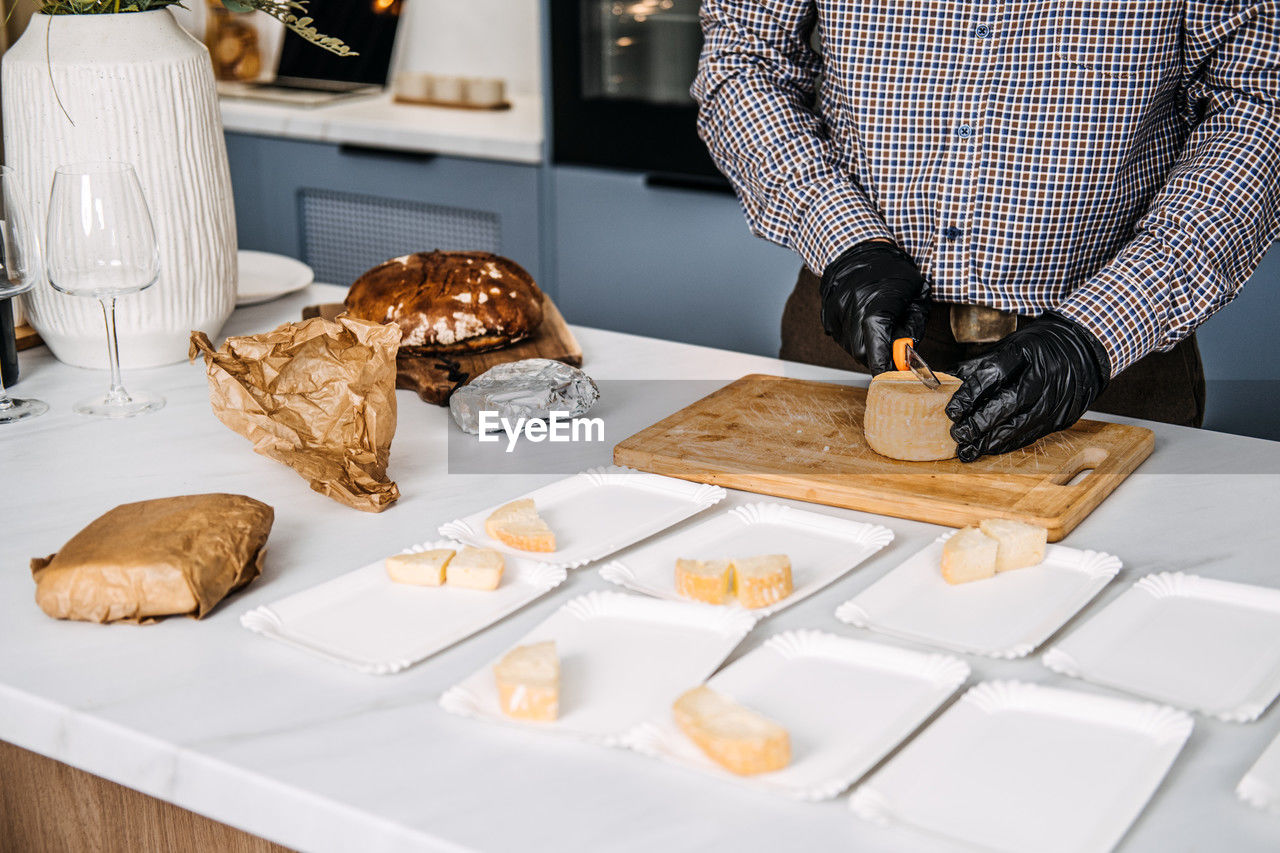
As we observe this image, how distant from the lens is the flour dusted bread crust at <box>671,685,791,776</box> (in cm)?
70

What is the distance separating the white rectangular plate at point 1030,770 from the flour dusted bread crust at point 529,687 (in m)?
0.19

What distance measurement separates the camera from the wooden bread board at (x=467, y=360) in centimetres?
141

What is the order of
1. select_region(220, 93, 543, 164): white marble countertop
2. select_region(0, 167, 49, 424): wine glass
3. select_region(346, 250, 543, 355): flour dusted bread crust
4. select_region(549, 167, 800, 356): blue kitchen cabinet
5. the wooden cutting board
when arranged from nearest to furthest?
the wooden cutting board → select_region(0, 167, 49, 424): wine glass → select_region(346, 250, 543, 355): flour dusted bread crust → select_region(549, 167, 800, 356): blue kitchen cabinet → select_region(220, 93, 543, 164): white marble countertop

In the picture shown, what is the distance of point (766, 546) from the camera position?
1029mm

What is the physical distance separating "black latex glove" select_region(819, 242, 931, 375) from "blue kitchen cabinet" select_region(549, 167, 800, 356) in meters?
1.09

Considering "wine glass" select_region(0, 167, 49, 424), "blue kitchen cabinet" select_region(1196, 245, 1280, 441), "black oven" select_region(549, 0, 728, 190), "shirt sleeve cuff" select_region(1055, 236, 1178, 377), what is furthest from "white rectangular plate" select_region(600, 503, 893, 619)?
"black oven" select_region(549, 0, 728, 190)

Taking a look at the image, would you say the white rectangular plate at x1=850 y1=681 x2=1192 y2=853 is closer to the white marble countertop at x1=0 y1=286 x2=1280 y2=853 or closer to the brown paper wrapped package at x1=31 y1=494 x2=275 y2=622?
the white marble countertop at x1=0 y1=286 x2=1280 y2=853

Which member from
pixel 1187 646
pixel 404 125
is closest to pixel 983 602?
pixel 1187 646

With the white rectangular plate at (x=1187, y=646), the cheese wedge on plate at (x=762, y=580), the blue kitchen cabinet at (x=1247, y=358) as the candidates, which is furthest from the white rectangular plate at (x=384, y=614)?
the blue kitchen cabinet at (x=1247, y=358)

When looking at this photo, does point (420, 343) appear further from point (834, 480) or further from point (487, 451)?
point (834, 480)

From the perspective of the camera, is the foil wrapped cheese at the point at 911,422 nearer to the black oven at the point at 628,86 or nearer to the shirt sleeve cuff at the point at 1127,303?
the shirt sleeve cuff at the point at 1127,303

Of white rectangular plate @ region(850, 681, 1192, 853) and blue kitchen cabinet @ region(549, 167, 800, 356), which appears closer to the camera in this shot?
white rectangular plate @ region(850, 681, 1192, 853)

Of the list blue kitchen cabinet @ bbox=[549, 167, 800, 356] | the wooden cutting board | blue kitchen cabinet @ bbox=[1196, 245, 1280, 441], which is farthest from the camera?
blue kitchen cabinet @ bbox=[549, 167, 800, 356]

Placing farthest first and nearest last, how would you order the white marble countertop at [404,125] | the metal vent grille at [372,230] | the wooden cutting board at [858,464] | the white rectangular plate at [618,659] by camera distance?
the metal vent grille at [372,230]
the white marble countertop at [404,125]
the wooden cutting board at [858,464]
the white rectangular plate at [618,659]
